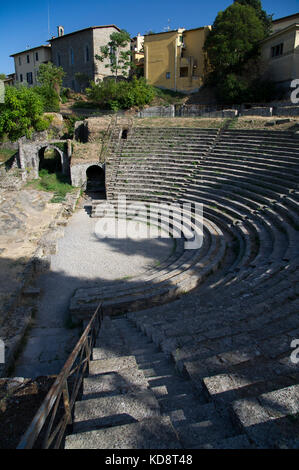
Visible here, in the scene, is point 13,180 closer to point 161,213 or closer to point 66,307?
point 161,213

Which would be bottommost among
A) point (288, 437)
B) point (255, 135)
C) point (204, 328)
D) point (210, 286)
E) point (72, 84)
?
point (210, 286)

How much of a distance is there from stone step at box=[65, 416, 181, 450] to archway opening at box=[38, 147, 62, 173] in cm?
2488

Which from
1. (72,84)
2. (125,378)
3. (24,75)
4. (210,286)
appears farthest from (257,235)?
(24,75)

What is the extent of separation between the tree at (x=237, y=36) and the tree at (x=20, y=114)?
19.0m

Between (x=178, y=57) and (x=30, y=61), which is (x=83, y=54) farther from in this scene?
(x=178, y=57)

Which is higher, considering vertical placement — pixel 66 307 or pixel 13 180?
pixel 13 180

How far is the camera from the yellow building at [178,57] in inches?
1399

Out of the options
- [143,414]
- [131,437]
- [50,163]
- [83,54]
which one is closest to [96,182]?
[50,163]

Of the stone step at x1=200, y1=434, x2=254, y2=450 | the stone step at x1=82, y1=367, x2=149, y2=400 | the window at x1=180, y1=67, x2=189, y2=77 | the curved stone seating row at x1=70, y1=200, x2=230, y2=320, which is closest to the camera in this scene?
the stone step at x1=200, y1=434, x2=254, y2=450

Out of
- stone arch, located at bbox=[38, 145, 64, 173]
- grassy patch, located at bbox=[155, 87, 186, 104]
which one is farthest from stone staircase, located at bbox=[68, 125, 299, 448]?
grassy patch, located at bbox=[155, 87, 186, 104]

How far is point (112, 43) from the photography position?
38.2 m

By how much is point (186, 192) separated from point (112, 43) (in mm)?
31521

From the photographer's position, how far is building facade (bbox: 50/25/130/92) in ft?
130

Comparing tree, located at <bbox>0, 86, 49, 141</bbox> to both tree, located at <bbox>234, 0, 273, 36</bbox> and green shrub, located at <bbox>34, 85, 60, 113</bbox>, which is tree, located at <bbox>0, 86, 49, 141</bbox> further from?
tree, located at <bbox>234, 0, 273, 36</bbox>
